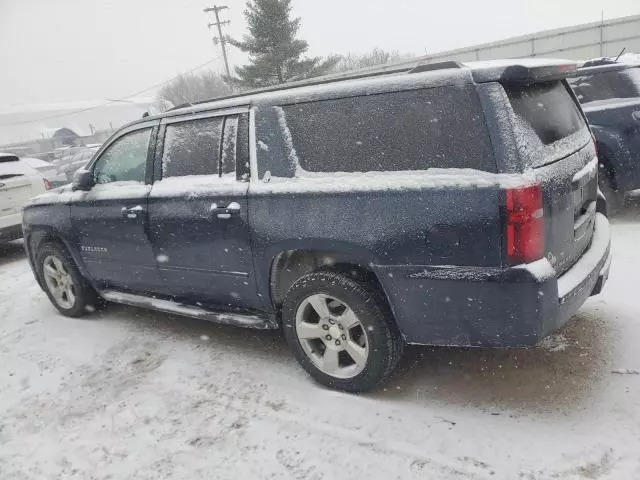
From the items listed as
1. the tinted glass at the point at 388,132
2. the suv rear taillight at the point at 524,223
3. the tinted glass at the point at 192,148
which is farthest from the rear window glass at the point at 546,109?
the tinted glass at the point at 192,148

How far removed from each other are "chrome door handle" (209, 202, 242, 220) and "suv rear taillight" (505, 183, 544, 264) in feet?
5.38

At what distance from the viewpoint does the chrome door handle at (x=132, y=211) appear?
12.6ft

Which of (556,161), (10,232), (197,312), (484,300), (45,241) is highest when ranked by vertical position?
(556,161)

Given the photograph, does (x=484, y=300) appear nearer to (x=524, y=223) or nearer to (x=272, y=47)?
(x=524, y=223)

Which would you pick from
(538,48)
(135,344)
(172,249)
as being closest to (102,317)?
(135,344)

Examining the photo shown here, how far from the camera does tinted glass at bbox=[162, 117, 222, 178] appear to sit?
11.4 feet

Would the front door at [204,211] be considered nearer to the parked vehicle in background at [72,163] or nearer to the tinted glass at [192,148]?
the tinted glass at [192,148]

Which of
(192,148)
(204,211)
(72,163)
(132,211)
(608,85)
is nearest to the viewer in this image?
(204,211)

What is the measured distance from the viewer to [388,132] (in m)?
2.67

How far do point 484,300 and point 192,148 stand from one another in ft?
7.40

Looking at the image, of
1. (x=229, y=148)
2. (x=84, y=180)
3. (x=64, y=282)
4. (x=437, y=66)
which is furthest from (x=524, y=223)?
(x=64, y=282)

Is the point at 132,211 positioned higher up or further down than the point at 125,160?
further down

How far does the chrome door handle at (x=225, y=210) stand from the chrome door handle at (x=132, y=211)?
2.63 feet

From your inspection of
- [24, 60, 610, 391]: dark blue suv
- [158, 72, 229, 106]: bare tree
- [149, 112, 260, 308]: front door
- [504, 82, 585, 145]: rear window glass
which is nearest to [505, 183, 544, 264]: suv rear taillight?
[24, 60, 610, 391]: dark blue suv
